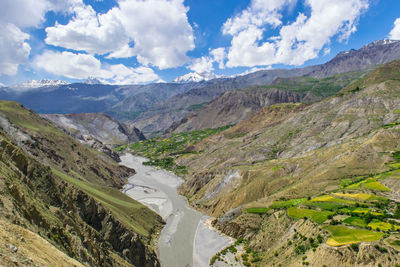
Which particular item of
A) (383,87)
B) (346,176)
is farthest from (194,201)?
(383,87)

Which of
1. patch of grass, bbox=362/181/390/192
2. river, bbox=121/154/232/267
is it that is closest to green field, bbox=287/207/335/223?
patch of grass, bbox=362/181/390/192

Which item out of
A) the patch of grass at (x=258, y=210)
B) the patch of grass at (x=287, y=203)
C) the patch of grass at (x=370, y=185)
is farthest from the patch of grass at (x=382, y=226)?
the patch of grass at (x=258, y=210)

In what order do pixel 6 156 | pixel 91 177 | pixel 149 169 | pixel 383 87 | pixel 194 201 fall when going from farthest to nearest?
pixel 149 169 → pixel 383 87 → pixel 91 177 → pixel 194 201 → pixel 6 156

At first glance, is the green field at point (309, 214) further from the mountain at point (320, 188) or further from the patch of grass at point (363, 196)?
the patch of grass at point (363, 196)

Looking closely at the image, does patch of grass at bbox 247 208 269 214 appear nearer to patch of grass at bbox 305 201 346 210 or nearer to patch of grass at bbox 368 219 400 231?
patch of grass at bbox 305 201 346 210

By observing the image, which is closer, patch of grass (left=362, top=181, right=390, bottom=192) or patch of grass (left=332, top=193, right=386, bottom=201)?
patch of grass (left=332, top=193, right=386, bottom=201)

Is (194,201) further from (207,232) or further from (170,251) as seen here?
(170,251)

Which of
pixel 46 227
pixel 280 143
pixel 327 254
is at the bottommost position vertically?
pixel 46 227
